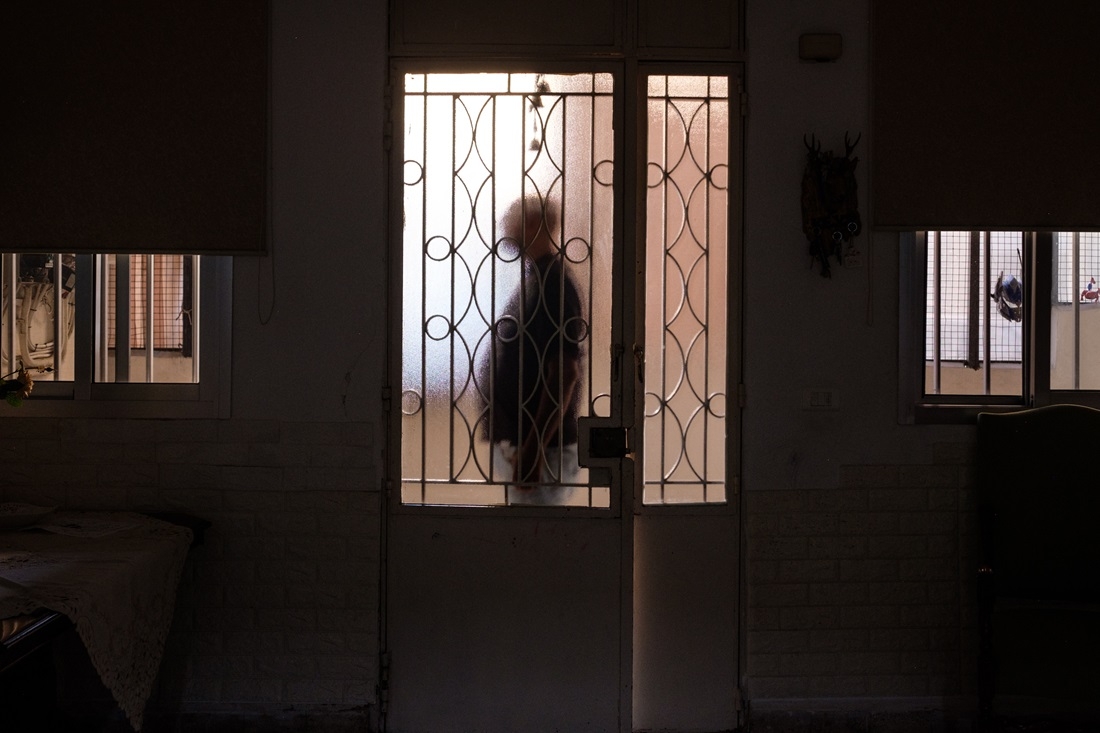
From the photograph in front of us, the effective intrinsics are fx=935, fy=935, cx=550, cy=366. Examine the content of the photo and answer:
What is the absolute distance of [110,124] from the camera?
3227 mm

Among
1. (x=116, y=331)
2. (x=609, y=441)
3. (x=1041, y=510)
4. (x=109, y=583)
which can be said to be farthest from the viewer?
(x=116, y=331)

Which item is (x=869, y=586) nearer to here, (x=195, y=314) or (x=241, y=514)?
(x=241, y=514)

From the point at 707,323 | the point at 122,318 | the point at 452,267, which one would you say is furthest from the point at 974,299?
the point at 122,318

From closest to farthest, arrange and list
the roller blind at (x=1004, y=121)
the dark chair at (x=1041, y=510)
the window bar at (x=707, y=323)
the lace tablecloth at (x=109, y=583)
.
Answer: the lace tablecloth at (x=109, y=583) < the dark chair at (x=1041, y=510) < the roller blind at (x=1004, y=121) < the window bar at (x=707, y=323)

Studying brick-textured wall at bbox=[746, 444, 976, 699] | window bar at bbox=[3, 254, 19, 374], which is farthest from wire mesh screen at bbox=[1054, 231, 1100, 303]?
window bar at bbox=[3, 254, 19, 374]

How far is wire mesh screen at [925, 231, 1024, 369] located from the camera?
3369 millimetres

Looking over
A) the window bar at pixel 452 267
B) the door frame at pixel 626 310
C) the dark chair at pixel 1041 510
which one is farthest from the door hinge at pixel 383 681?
the dark chair at pixel 1041 510

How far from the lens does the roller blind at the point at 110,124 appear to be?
322 centimetres

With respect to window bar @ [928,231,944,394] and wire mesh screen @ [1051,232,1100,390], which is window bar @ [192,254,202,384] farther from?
wire mesh screen @ [1051,232,1100,390]

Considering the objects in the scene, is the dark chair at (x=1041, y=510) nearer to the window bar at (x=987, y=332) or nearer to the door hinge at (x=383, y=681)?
the window bar at (x=987, y=332)

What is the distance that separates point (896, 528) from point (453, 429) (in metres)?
1.61

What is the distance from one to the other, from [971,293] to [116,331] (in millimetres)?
3079

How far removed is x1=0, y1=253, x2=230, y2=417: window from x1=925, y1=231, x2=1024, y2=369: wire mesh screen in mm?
2548

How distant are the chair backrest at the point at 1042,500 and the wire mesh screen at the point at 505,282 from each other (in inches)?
52.5
